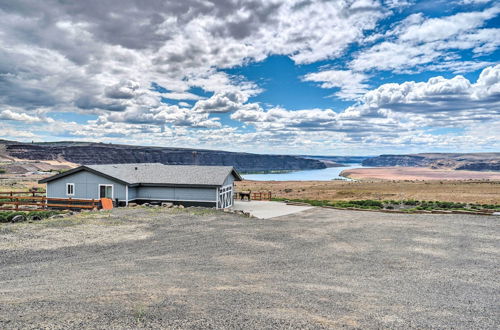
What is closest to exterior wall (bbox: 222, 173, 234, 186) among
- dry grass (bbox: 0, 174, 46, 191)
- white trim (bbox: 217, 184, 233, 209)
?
white trim (bbox: 217, 184, 233, 209)

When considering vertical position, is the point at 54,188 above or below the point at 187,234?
above

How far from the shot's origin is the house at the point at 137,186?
25.5m

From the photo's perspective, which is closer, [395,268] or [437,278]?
[437,278]

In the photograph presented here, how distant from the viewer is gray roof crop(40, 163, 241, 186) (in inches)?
1017

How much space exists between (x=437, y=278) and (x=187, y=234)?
1075cm

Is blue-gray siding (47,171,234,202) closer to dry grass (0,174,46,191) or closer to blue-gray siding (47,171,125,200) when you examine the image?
blue-gray siding (47,171,125,200)

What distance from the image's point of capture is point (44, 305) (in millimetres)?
6727

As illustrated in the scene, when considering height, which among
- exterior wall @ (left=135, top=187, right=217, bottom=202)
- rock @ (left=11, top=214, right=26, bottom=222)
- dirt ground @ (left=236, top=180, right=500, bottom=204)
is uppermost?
exterior wall @ (left=135, top=187, right=217, bottom=202)

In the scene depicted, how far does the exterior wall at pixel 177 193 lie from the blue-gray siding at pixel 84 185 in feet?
6.09

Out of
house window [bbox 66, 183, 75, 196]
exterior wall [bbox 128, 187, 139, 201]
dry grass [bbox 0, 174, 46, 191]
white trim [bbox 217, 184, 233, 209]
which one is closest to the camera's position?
exterior wall [bbox 128, 187, 139, 201]

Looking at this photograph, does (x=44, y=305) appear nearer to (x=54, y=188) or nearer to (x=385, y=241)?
(x=385, y=241)

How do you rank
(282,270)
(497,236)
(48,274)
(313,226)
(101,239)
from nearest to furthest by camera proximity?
(48,274) < (282,270) < (101,239) < (497,236) < (313,226)

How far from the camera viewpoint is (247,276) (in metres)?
9.69

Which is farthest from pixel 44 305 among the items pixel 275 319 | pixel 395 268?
pixel 395 268
